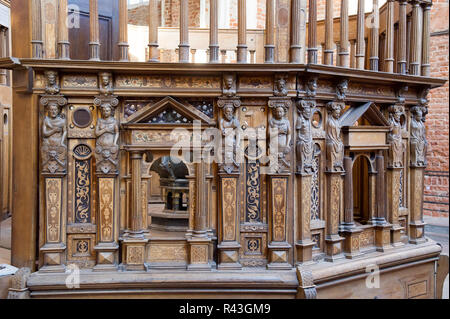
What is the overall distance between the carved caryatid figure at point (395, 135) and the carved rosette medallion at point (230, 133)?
2.88 metres

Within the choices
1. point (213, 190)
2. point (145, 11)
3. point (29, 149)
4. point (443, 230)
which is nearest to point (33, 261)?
point (29, 149)

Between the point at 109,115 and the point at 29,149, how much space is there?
48.3 inches

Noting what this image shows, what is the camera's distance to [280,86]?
6148 millimetres

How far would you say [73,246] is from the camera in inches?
243

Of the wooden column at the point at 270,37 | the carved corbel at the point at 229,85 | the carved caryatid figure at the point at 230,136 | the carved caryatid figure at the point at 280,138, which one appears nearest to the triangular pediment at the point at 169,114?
the carved caryatid figure at the point at 230,136

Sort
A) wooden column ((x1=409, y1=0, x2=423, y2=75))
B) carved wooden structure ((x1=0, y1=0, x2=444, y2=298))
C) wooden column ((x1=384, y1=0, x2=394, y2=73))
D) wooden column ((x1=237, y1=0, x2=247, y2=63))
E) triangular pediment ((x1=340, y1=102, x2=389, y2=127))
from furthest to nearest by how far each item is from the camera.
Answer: wooden column ((x1=409, y1=0, x2=423, y2=75)) < wooden column ((x1=384, y1=0, x2=394, y2=73)) < triangular pediment ((x1=340, y1=102, x2=389, y2=127)) < wooden column ((x1=237, y1=0, x2=247, y2=63)) < carved wooden structure ((x1=0, y1=0, x2=444, y2=298))

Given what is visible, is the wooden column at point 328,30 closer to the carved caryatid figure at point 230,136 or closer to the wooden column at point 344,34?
the wooden column at point 344,34

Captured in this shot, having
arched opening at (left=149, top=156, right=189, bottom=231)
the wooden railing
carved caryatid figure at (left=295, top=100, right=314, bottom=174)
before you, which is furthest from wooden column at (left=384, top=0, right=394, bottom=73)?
arched opening at (left=149, top=156, right=189, bottom=231)

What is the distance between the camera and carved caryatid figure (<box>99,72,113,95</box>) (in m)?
5.94

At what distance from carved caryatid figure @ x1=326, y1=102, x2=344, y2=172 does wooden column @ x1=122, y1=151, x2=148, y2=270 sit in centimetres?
283

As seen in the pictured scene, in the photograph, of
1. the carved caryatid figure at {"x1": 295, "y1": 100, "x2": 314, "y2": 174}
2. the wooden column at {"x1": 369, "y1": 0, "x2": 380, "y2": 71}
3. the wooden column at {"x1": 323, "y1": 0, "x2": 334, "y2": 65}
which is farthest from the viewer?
the wooden column at {"x1": 369, "y1": 0, "x2": 380, "y2": 71}

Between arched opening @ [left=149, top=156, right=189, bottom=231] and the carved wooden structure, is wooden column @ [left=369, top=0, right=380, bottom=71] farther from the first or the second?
arched opening @ [left=149, top=156, right=189, bottom=231]

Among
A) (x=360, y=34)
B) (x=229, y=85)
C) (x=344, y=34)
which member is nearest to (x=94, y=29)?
(x=229, y=85)

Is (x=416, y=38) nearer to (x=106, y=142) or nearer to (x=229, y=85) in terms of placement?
(x=229, y=85)
